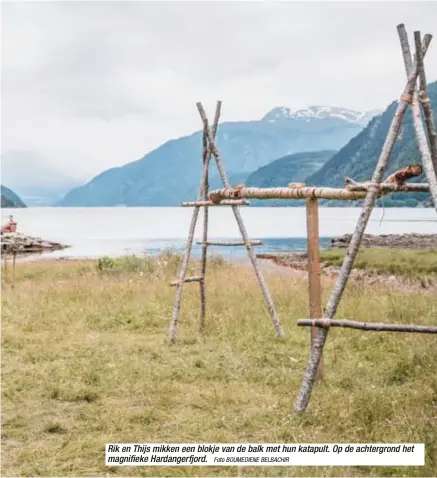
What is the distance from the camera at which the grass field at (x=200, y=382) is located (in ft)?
16.9

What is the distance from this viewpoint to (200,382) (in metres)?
7.14

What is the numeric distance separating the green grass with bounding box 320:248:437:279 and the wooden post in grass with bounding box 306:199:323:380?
14.9 meters

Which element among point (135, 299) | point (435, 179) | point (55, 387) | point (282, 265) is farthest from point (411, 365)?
point (282, 265)

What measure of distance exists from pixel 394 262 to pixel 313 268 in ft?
64.0

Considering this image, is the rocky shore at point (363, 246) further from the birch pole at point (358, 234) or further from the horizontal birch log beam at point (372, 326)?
the horizontal birch log beam at point (372, 326)

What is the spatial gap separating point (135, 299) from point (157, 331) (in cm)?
273

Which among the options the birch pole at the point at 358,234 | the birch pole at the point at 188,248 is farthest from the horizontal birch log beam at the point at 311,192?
the birch pole at the point at 188,248

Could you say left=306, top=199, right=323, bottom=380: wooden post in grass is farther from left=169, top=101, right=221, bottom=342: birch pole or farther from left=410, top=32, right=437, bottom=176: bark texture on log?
left=169, top=101, right=221, bottom=342: birch pole

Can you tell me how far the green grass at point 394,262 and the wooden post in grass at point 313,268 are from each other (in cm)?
1490

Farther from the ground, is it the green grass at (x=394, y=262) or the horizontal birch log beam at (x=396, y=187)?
the horizontal birch log beam at (x=396, y=187)
